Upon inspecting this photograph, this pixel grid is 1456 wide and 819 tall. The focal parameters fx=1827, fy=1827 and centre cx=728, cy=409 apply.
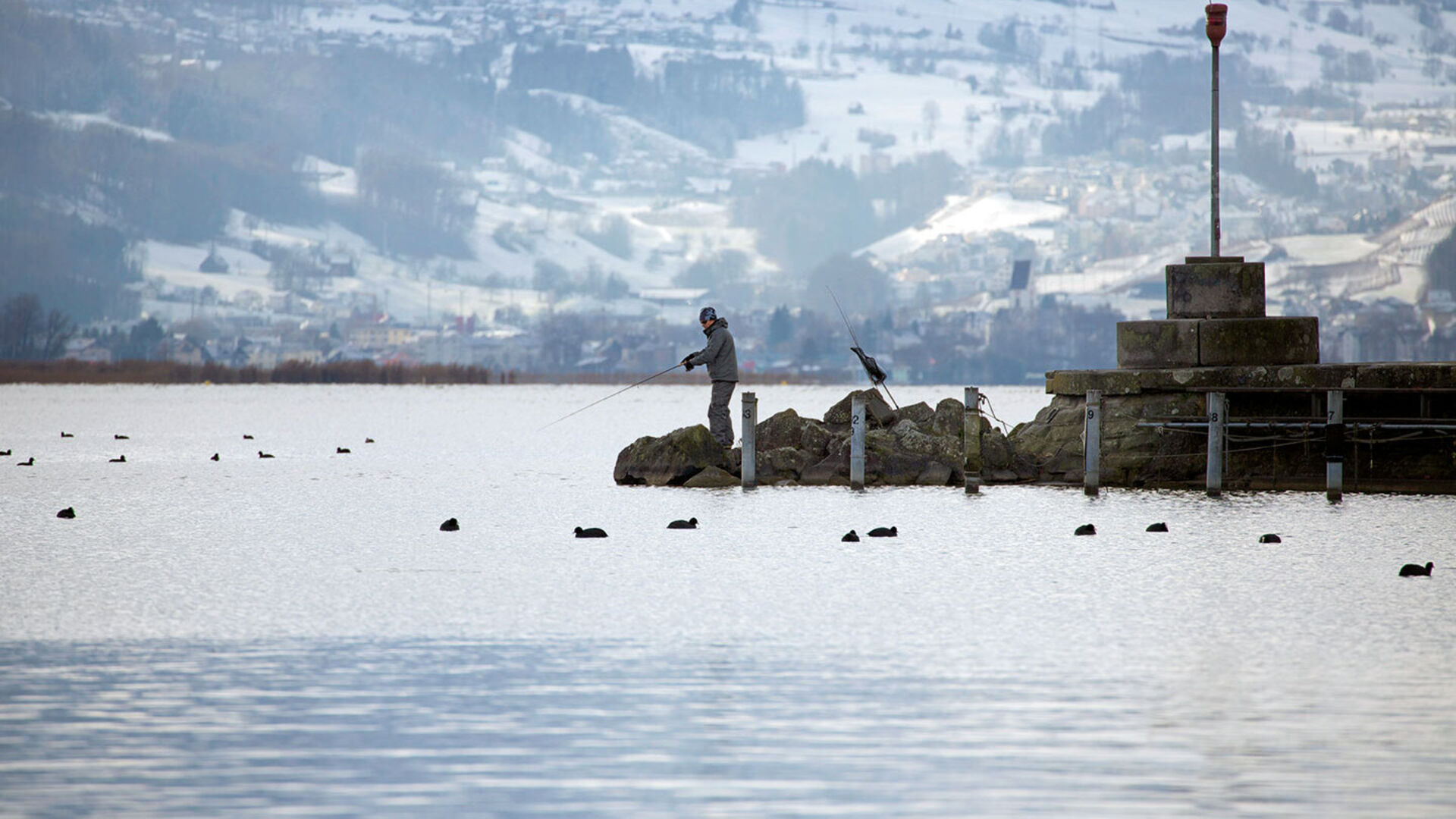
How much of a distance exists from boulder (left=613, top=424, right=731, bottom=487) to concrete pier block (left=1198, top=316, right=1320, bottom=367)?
7.71 m

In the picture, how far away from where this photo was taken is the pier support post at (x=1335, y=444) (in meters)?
24.0

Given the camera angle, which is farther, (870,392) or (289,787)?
(870,392)

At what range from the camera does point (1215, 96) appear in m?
28.7

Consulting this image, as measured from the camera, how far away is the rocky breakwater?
2928 centimetres

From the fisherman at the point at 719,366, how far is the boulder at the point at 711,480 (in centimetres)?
79

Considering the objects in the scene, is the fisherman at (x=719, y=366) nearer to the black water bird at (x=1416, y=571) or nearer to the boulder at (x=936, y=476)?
the boulder at (x=936, y=476)

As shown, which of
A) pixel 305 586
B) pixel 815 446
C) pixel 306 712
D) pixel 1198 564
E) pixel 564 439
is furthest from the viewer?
pixel 564 439

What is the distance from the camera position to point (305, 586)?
52.6 feet

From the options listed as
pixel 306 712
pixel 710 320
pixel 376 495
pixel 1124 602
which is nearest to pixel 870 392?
pixel 710 320

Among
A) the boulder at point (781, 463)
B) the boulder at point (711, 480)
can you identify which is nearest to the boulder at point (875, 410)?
the boulder at point (781, 463)

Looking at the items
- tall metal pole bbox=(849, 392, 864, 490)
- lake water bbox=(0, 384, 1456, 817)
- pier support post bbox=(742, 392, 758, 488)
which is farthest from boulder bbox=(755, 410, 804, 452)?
lake water bbox=(0, 384, 1456, 817)

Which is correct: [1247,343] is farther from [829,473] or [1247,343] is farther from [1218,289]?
[829,473]

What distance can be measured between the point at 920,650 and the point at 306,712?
4.27 meters

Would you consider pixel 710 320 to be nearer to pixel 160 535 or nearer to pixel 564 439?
pixel 160 535
